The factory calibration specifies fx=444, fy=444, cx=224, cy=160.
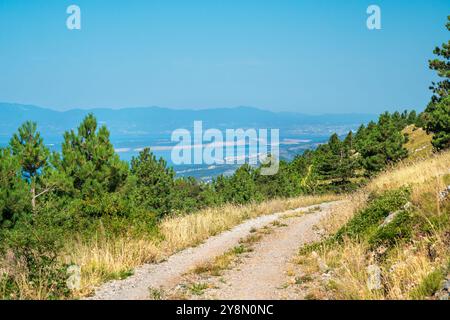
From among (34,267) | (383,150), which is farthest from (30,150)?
(383,150)

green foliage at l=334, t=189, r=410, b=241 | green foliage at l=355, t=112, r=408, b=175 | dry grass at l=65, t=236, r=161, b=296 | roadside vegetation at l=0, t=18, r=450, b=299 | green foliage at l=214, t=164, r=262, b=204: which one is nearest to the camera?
roadside vegetation at l=0, t=18, r=450, b=299

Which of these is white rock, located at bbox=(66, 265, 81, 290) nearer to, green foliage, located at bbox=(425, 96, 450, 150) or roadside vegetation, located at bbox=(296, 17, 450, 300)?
roadside vegetation, located at bbox=(296, 17, 450, 300)

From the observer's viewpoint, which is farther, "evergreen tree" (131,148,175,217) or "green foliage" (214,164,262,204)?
"green foliage" (214,164,262,204)

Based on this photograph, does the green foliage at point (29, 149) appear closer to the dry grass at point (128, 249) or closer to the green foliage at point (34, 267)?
the dry grass at point (128, 249)

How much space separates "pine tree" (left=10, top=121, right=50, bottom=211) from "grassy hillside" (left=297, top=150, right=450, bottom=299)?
1851cm

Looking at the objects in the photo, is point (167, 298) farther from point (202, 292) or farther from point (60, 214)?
point (60, 214)

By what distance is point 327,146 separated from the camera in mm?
93750

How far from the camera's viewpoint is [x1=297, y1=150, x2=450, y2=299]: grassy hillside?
21.6 feet

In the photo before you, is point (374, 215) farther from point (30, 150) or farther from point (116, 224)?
point (30, 150)

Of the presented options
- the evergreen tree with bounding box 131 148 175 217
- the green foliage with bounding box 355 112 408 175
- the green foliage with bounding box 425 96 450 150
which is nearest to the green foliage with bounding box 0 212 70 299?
the green foliage with bounding box 425 96 450 150

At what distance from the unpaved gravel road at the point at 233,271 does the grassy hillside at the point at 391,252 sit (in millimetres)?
738

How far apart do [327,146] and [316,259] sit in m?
86.4

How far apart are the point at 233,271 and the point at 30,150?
730 inches

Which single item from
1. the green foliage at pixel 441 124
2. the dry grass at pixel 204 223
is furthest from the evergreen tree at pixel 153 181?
the green foliage at pixel 441 124
